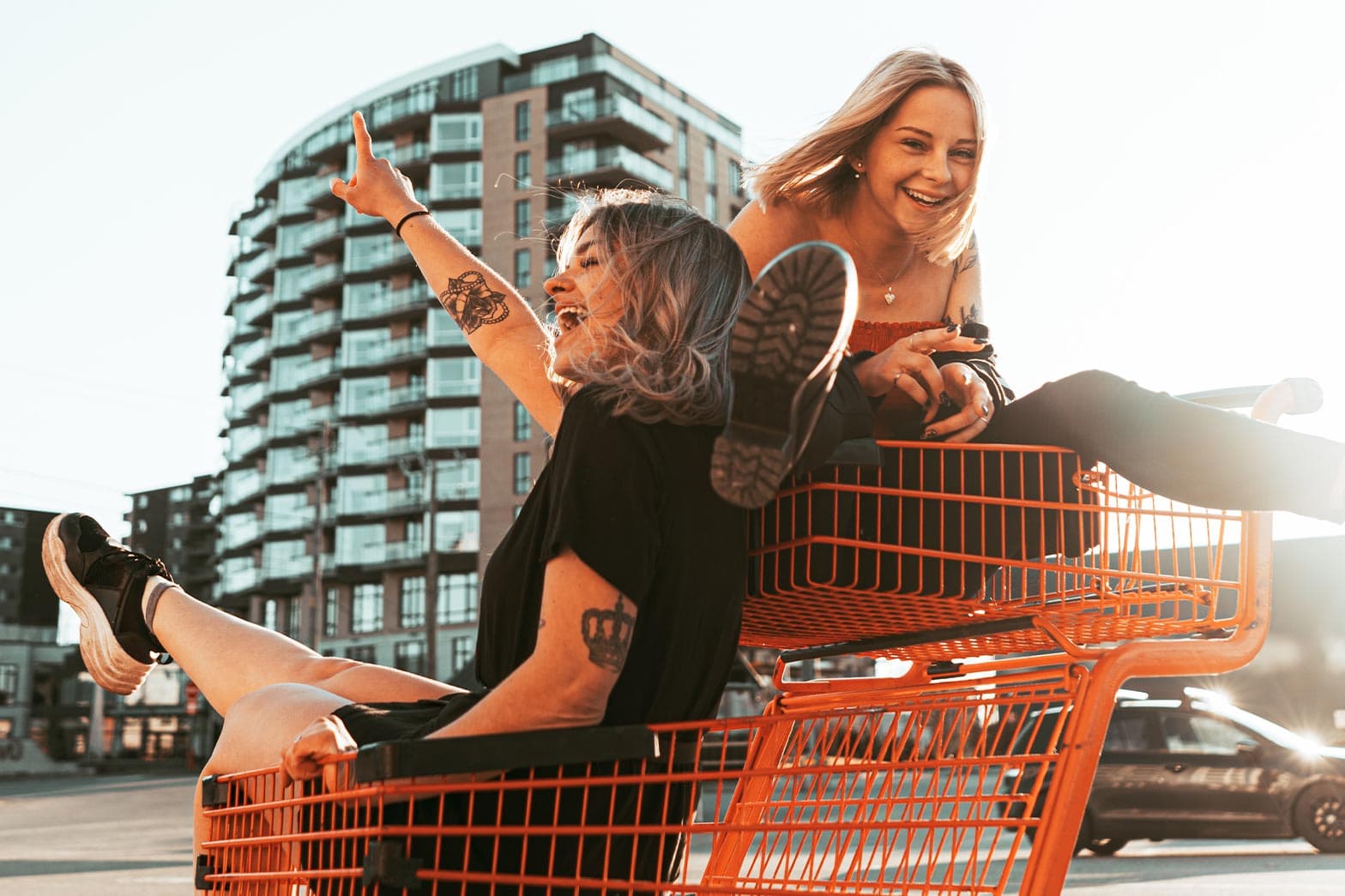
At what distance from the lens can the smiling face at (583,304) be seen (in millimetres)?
2080

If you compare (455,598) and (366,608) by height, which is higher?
(455,598)

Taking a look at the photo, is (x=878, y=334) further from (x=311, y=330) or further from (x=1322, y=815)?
(x=311, y=330)

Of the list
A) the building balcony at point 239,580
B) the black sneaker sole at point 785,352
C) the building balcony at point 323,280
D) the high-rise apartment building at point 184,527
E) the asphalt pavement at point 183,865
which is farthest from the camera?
the high-rise apartment building at point 184,527

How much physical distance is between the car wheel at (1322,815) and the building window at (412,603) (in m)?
50.1

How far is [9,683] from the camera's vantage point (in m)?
63.7

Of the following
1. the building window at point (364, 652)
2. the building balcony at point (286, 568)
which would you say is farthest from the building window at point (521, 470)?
the building balcony at point (286, 568)

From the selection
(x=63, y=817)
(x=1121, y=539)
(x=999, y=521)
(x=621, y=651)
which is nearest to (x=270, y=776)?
(x=621, y=651)

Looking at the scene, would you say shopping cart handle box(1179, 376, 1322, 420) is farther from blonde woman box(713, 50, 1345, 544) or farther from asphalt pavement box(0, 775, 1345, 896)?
asphalt pavement box(0, 775, 1345, 896)

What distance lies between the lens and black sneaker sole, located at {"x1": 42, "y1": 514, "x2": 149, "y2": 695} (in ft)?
9.15

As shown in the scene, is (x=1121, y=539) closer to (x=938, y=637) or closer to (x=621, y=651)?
Answer: (x=938, y=637)

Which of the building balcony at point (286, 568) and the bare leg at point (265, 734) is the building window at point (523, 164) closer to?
the building balcony at point (286, 568)

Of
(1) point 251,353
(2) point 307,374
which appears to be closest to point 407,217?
(2) point 307,374

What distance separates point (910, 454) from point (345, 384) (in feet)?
202

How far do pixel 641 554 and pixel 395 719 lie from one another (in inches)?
19.3
